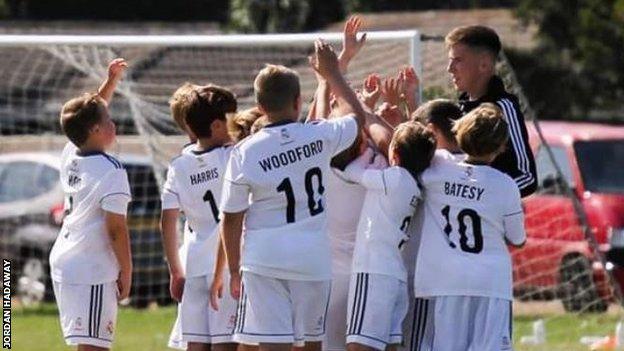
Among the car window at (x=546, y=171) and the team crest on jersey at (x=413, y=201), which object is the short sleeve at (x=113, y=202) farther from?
the car window at (x=546, y=171)

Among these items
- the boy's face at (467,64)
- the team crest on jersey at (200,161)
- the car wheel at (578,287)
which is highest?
the boy's face at (467,64)

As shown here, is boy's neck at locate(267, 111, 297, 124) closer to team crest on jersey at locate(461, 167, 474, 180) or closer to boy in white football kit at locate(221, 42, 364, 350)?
boy in white football kit at locate(221, 42, 364, 350)

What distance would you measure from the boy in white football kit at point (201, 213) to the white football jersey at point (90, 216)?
265 mm

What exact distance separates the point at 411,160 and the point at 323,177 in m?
0.40

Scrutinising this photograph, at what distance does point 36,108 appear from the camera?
17.7 metres

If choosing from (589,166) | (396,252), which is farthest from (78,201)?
(589,166)

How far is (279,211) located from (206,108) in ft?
2.56

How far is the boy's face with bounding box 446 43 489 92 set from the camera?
8219 millimetres

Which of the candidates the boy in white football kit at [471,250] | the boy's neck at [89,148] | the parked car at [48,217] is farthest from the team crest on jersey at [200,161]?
the parked car at [48,217]

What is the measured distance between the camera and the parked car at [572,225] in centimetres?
1536

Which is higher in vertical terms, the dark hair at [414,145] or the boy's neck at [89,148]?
the dark hair at [414,145]

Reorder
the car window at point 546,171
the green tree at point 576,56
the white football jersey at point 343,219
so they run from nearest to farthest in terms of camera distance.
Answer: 1. the white football jersey at point 343,219
2. the car window at point 546,171
3. the green tree at point 576,56

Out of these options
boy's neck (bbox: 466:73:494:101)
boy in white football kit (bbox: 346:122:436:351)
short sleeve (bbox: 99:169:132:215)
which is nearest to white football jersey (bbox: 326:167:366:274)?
boy in white football kit (bbox: 346:122:436:351)

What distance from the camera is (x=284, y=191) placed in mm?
7984
